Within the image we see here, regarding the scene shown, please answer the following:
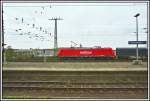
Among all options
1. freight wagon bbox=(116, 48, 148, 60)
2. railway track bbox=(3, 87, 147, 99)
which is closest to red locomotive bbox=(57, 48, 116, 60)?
freight wagon bbox=(116, 48, 148, 60)

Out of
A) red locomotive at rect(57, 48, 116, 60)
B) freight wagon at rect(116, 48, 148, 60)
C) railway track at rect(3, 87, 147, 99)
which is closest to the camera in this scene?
railway track at rect(3, 87, 147, 99)

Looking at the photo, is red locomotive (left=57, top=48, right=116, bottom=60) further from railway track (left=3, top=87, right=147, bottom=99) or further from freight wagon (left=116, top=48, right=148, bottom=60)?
railway track (left=3, top=87, right=147, bottom=99)

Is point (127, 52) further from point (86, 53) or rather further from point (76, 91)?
point (76, 91)

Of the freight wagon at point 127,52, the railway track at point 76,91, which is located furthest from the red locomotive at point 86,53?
the railway track at point 76,91

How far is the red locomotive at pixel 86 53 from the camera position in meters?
42.3

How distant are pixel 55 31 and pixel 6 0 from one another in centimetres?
3829

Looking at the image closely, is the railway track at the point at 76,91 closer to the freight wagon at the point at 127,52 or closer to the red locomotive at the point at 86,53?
the red locomotive at the point at 86,53

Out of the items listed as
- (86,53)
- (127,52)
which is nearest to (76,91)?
(86,53)

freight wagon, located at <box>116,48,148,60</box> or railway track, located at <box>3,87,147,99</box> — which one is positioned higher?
freight wagon, located at <box>116,48,148,60</box>

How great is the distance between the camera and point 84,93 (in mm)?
10453

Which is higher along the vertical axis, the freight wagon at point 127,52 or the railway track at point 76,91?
the freight wagon at point 127,52

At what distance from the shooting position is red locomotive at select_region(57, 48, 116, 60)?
4228cm

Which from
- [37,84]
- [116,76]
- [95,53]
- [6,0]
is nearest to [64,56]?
[95,53]

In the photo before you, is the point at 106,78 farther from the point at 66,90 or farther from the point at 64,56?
the point at 64,56
